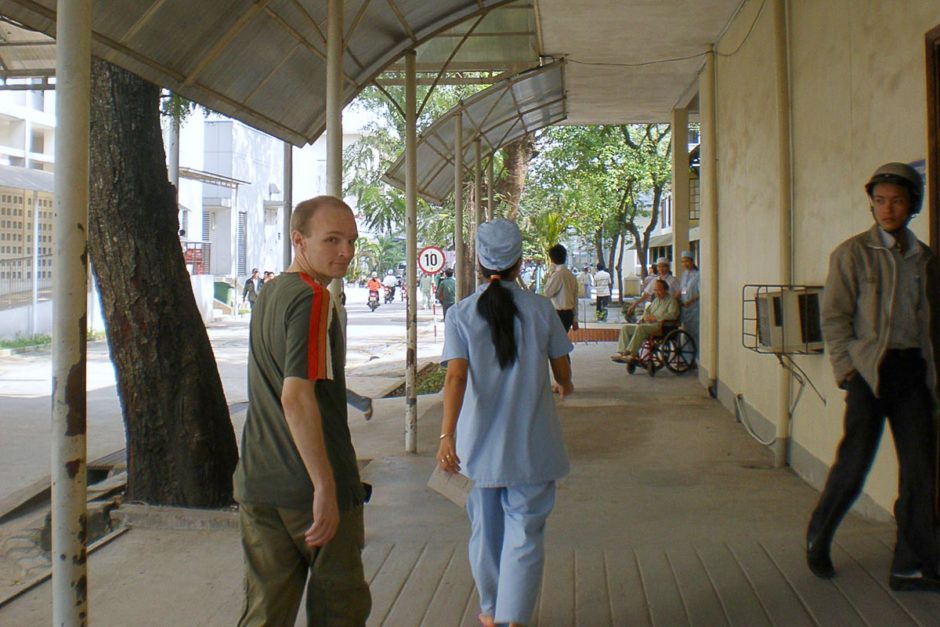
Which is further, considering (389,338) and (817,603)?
(389,338)

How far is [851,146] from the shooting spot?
561 centimetres

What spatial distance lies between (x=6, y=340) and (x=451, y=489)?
20.9m

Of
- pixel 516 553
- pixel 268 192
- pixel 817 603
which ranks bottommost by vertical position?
pixel 817 603

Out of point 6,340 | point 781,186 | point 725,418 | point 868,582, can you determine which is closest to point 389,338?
point 6,340

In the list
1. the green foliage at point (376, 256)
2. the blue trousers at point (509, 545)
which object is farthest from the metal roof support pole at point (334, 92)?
the green foliage at point (376, 256)

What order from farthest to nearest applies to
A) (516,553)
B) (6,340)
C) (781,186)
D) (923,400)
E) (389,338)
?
(389,338) → (6,340) → (781,186) → (923,400) → (516,553)

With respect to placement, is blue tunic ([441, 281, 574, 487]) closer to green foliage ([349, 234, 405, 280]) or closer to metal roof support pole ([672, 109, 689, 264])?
metal roof support pole ([672, 109, 689, 264])

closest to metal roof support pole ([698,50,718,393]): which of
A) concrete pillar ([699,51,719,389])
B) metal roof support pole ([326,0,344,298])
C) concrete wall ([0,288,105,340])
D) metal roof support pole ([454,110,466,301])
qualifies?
concrete pillar ([699,51,719,389])

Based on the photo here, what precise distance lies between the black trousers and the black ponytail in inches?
58.5

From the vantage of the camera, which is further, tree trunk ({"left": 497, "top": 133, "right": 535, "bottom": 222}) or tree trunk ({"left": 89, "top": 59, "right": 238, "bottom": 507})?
tree trunk ({"left": 497, "top": 133, "right": 535, "bottom": 222})

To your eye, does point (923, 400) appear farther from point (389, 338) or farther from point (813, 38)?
point (389, 338)

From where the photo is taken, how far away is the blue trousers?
367cm

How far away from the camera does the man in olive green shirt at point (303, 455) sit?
2.83 metres

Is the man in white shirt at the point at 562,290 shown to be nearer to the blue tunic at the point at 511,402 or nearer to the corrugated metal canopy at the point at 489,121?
the corrugated metal canopy at the point at 489,121
